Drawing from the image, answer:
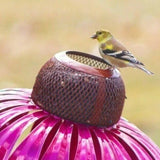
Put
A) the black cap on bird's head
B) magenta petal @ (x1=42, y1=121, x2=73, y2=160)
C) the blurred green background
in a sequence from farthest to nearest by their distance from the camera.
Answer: the blurred green background
the black cap on bird's head
magenta petal @ (x1=42, y1=121, x2=73, y2=160)

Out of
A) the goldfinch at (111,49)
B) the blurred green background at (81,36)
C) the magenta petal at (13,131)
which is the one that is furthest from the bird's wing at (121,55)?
the blurred green background at (81,36)

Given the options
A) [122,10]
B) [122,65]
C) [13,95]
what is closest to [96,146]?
[13,95]

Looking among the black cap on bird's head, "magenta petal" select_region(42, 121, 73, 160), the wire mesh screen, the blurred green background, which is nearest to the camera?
"magenta petal" select_region(42, 121, 73, 160)

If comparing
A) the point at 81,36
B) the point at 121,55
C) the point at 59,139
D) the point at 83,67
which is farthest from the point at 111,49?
the point at 81,36

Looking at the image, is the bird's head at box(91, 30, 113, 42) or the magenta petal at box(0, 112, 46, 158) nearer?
the magenta petal at box(0, 112, 46, 158)

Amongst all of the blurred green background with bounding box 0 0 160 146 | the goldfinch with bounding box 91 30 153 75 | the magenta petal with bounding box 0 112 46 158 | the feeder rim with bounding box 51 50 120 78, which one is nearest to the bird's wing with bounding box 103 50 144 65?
the goldfinch with bounding box 91 30 153 75

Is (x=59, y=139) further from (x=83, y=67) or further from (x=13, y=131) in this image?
(x=83, y=67)

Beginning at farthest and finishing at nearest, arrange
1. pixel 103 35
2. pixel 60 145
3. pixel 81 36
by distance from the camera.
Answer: pixel 81 36 < pixel 103 35 < pixel 60 145

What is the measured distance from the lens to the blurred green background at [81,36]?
7852 millimetres

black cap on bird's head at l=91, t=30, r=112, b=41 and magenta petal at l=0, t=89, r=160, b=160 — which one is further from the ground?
black cap on bird's head at l=91, t=30, r=112, b=41

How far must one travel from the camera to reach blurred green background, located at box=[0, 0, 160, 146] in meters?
7.85

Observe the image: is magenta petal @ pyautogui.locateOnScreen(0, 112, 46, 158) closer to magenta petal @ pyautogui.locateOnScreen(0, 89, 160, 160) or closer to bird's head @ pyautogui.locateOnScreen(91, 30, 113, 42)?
magenta petal @ pyautogui.locateOnScreen(0, 89, 160, 160)

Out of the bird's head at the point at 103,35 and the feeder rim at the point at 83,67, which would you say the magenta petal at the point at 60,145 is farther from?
the bird's head at the point at 103,35

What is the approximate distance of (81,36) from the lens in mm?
10523
